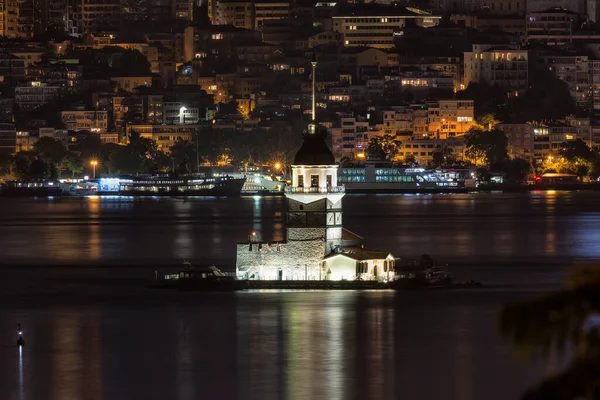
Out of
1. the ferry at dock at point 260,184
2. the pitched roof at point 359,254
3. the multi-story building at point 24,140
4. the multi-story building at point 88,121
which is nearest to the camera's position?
the pitched roof at point 359,254

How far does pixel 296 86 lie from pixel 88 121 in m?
14.9

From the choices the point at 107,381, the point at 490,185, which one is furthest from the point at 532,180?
the point at 107,381

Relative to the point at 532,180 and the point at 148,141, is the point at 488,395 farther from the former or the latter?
the point at 148,141

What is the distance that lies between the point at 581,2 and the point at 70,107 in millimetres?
42526

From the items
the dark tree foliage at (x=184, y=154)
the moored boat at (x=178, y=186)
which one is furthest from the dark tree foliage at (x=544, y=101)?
the moored boat at (x=178, y=186)

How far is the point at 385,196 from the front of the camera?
104 meters

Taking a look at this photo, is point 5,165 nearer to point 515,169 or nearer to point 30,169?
point 30,169

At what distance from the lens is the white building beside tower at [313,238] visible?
29422 mm

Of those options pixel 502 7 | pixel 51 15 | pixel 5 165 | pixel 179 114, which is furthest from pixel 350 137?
pixel 51 15

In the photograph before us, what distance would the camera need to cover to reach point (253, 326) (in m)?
24.9

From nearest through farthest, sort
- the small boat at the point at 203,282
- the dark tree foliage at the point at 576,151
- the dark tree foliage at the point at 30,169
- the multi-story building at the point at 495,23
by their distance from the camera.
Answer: the small boat at the point at 203,282 < the dark tree foliage at the point at 30,169 < the dark tree foliage at the point at 576,151 < the multi-story building at the point at 495,23

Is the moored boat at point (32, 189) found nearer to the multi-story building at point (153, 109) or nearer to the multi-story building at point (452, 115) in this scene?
the multi-story building at point (153, 109)

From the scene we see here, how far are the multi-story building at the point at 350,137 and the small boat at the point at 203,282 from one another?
8179 cm

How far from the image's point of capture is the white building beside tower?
29.4 m
